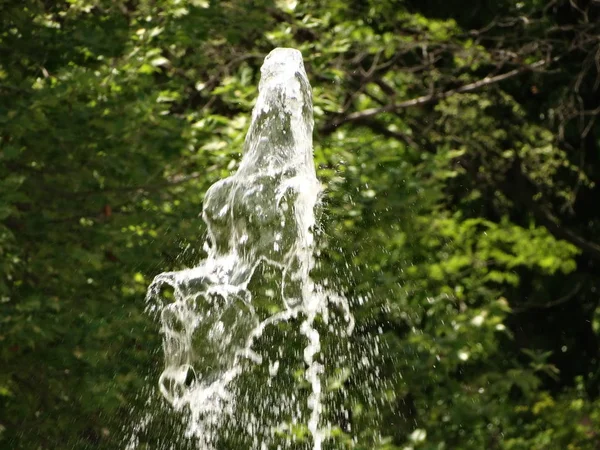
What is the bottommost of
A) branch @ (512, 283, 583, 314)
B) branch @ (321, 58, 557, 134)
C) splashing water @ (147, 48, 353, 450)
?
branch @ (512, 283, 583, 314)

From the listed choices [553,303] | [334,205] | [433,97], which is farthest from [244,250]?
[553,303]

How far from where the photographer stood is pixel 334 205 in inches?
236

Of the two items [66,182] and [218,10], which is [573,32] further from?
[66,182]

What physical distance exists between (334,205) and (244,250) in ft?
5.13

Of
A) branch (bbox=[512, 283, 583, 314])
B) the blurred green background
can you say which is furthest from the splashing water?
branch (bbox=[512, 283, 583, 314])

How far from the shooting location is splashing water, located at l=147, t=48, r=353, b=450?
433cm

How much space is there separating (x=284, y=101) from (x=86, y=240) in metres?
1.78

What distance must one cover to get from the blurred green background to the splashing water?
0.45 metres

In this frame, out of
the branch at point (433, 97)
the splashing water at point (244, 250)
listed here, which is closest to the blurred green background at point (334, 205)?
the branch at point (433, 97)

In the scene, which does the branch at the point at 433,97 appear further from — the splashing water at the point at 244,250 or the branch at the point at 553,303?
the splashing water at the point at 244,250

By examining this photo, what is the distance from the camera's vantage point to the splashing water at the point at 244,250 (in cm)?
433

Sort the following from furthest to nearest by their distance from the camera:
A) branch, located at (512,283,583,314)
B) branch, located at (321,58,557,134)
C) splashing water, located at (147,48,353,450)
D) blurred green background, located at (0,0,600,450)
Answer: branch, located at (512,283,583,314) < branch, located at (321,58,557,134) < blurred green background, located at (0,0,600,450) < splashing water, located at (147,48,353,450)

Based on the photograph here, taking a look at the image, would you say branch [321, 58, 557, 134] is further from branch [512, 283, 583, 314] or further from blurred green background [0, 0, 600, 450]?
Result: branch [512, 283, 583, 314]

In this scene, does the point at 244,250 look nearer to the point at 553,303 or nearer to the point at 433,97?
the point at 433,97
